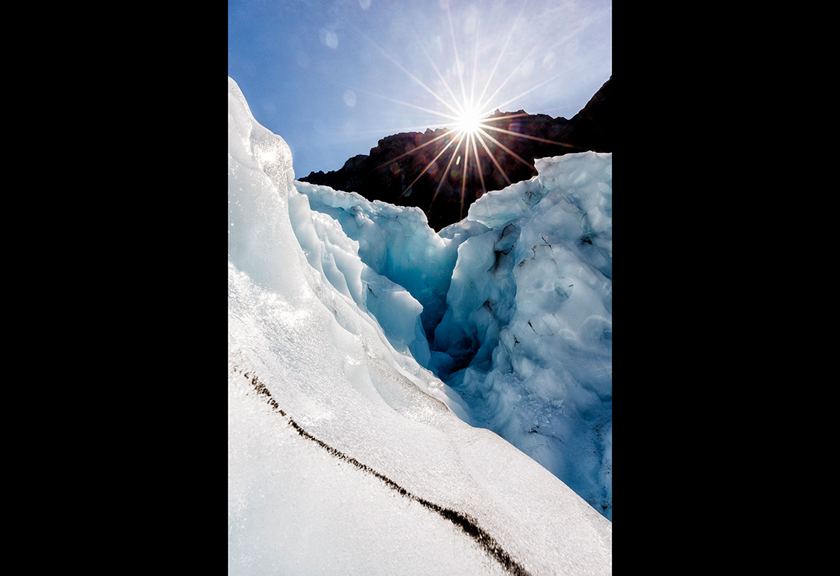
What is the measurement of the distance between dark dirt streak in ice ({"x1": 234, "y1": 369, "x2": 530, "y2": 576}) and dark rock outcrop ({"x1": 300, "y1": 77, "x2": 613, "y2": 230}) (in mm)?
14491

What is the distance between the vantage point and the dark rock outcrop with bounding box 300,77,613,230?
47.5 feet

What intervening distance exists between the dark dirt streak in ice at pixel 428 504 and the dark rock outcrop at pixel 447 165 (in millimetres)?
14491

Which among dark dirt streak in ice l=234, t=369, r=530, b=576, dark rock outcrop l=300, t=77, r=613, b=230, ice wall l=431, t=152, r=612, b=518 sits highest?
dark rock outcrop l=300, t=77, r=613, b=230

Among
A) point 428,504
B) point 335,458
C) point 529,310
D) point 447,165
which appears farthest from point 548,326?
point 447,165

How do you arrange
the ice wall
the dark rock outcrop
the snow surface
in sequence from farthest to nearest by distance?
the dark rock outcrop
the ice wall
the snow surface

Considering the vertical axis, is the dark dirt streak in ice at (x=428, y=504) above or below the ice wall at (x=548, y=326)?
below

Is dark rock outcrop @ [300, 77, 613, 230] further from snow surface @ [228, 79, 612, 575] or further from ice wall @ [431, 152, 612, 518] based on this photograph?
snow surface @ [228, 79, 612, 575]

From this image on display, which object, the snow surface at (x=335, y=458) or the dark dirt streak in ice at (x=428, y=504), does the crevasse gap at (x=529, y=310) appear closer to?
the snow surface at (x=335, y=458)

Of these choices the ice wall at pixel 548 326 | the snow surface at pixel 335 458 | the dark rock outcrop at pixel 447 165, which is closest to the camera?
the snow surface at pixel 335 458

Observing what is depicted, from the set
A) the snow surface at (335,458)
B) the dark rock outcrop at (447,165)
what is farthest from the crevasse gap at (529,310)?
the dark rock outcrop at (447,165)

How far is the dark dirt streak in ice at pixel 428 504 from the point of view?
85 centimetres

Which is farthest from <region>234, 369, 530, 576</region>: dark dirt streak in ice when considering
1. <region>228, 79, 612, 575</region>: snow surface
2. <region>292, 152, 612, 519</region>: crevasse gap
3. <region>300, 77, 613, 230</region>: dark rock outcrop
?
<region>300, 77, 613, 230</region>: dark rock outcrop

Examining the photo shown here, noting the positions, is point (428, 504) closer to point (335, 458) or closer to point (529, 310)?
point (335, 458)

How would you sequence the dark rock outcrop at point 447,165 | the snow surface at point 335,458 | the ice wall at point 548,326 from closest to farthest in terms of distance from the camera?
the snow surface at point 335,458, the ice wall at point 548,326, the dark rock outcrop at point 447,165
